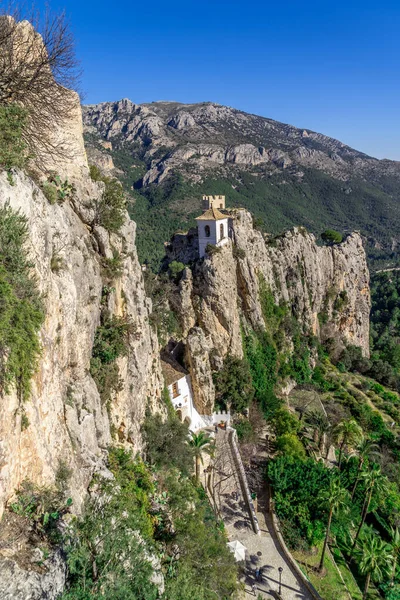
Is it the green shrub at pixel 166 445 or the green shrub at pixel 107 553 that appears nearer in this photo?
the green shrub at pixel 107 553

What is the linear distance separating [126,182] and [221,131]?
2791 inches

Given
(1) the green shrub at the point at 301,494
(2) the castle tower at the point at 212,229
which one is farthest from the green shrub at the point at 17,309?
(2) the castle tower at the point at 212,229

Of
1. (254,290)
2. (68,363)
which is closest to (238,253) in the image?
(254,290)

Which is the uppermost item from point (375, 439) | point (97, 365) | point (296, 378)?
point (97, 365)

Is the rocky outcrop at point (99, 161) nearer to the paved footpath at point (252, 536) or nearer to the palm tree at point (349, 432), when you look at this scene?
the paved footpath at point (252, 536)

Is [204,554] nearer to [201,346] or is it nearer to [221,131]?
[201,346]

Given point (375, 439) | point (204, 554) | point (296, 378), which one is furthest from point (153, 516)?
point (296, 378)

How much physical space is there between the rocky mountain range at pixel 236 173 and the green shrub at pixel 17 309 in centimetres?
6552

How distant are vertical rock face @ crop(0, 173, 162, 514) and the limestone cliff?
37.8 ft

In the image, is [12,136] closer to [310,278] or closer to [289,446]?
[289,446]

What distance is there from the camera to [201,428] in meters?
29.8

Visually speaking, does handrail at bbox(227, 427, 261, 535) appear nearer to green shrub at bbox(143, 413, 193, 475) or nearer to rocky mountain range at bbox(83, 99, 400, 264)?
green shrub at bbox(143, 413, 193, 475)

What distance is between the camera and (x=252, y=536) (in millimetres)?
22156

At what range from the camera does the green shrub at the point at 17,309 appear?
8672mm
